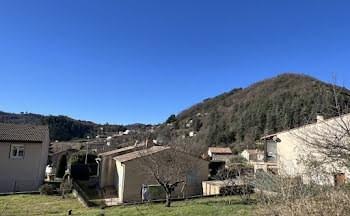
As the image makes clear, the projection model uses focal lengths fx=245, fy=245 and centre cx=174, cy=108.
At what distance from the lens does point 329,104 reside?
6.95 metres

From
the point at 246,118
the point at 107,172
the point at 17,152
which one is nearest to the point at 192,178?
the point at 107,172

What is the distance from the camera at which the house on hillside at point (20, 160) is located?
23.2 meters

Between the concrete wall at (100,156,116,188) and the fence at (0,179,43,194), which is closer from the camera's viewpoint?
the fence at (0,179,43,194)

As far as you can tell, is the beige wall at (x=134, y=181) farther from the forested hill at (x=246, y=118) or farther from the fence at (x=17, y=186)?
the forested hill at (x=246, y=118)

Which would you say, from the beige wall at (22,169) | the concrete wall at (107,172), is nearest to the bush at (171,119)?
the concrete wall at (107,172)

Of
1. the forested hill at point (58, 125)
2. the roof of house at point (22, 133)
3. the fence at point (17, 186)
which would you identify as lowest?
the fence at point (17, 186)

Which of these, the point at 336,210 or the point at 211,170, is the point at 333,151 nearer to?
the point at 336,210

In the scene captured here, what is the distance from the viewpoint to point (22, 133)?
25.3 m

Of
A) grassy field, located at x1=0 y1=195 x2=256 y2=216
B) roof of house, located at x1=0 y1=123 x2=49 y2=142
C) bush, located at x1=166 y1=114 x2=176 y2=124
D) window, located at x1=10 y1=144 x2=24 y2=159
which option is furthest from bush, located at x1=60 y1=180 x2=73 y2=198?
bush, located at x1=166 y1=114 x2=176 y2=124

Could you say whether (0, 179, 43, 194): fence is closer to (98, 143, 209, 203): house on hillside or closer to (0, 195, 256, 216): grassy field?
(0, 195, 256, 216): grassy field

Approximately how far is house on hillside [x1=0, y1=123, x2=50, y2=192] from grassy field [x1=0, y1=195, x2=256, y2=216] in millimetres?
4421

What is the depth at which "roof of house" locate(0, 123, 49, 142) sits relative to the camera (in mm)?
23900

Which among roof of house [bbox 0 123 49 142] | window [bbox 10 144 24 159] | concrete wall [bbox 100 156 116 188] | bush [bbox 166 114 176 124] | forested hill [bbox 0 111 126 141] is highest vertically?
bush [bbox 166 114 176 124]

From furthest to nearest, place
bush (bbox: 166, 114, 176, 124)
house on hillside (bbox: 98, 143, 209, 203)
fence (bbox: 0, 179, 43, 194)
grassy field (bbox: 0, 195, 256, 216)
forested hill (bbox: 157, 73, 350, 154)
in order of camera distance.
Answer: bush (bbox: 166, 114, 176, 124)
forested hill (bbox: 157, 73, 350, 154)
fence (bbox: 0, 179, 43, 194)
house on hillside (bbox: 98, 143, 209, 203)
grassy field (bbox: 0, 195, 256, 216)
